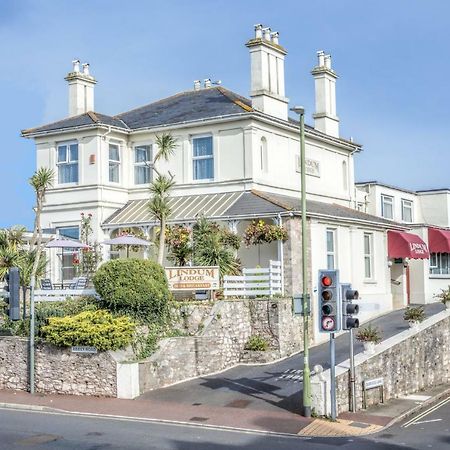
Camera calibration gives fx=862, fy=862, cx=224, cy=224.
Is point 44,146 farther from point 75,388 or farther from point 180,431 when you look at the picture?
point 180,431

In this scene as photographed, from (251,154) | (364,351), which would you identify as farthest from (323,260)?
(364,351)

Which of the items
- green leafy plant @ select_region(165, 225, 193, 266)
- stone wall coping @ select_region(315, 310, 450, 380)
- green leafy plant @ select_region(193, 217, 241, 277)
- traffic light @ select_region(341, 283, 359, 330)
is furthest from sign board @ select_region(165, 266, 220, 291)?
traffic light @ select_region(341, 283, 359, 330)

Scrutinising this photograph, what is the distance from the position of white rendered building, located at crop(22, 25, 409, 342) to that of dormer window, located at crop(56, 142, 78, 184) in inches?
1.6

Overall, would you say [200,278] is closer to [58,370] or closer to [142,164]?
[58,370]

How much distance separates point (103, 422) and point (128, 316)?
16.5ft

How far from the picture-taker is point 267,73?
33.2 metres

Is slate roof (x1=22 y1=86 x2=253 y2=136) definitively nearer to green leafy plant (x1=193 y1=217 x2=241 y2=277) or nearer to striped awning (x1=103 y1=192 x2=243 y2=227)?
striped awning (x1=103 y1=192 x2=243 y2=227)

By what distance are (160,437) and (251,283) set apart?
10401 millimetres

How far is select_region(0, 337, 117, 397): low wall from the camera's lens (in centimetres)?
2309

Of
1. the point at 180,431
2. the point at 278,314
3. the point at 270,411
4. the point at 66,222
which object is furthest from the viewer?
the point at 66,222

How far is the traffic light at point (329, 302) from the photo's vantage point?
20406mm

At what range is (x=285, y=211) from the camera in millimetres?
28859

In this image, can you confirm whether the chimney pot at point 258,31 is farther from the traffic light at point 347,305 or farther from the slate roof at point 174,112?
the traffic light at point 347,305

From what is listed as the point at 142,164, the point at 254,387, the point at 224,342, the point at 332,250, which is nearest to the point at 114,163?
the point at 142,164
